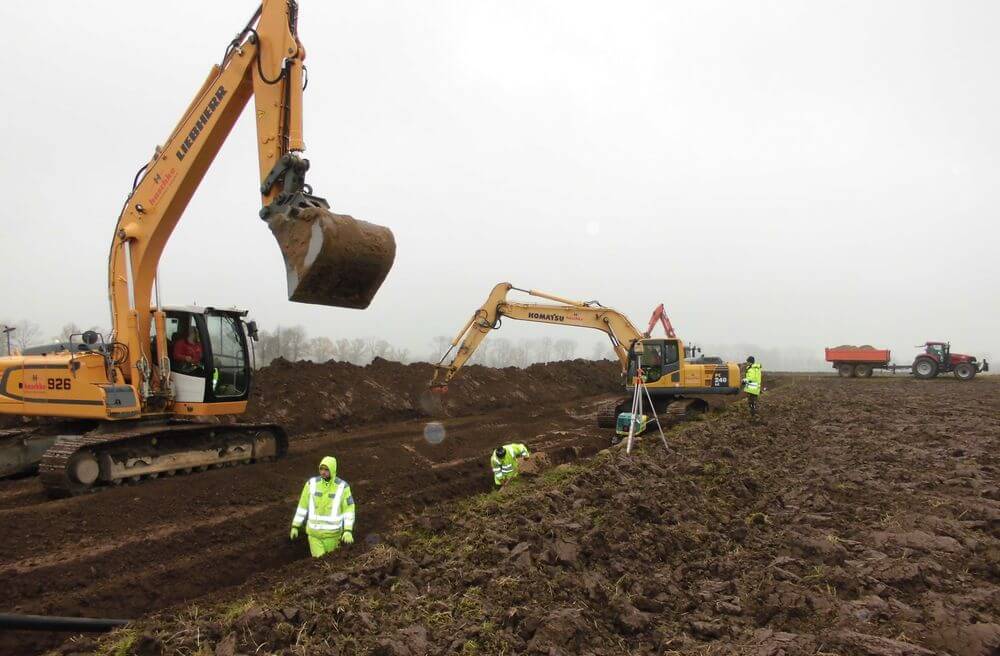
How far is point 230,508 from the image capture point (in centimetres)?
804

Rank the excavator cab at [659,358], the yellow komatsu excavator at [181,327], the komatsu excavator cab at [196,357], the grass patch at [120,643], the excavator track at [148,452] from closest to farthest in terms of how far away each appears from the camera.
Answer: the grass patch at [120,643]
the yellow komatsu excavator at [181,327]
the excavator track at [148,452]
the komatsu excavator cab at [196,357]
the excavator cab at [659,358]

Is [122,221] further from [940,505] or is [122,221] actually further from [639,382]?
[940,505]

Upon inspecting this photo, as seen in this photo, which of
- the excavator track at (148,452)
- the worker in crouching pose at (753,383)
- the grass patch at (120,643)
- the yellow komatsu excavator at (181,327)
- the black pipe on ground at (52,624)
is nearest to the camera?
the black pipe on ground at (52,624)

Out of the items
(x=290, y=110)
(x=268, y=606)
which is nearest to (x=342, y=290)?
(x=290, y=110)

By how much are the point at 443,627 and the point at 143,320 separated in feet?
25.3

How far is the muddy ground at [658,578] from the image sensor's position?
3.68 meters

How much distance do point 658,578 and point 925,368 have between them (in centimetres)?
4116

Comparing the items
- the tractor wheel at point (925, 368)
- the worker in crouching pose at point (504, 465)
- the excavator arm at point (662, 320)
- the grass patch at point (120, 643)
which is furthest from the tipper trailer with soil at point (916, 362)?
the grass patch at point (120, 643)

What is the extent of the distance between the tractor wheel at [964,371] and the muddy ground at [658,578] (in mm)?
34608

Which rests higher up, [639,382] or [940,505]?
[639,382]

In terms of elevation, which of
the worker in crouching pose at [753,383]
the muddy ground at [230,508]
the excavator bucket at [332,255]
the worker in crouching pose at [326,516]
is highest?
the excavator bucket at [332,255]

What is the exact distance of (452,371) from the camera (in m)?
16.2

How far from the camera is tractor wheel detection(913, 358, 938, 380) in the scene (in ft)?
119

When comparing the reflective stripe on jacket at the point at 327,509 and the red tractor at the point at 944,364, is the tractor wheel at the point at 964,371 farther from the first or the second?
the reflective stripe on jacket at the point at 327,509
